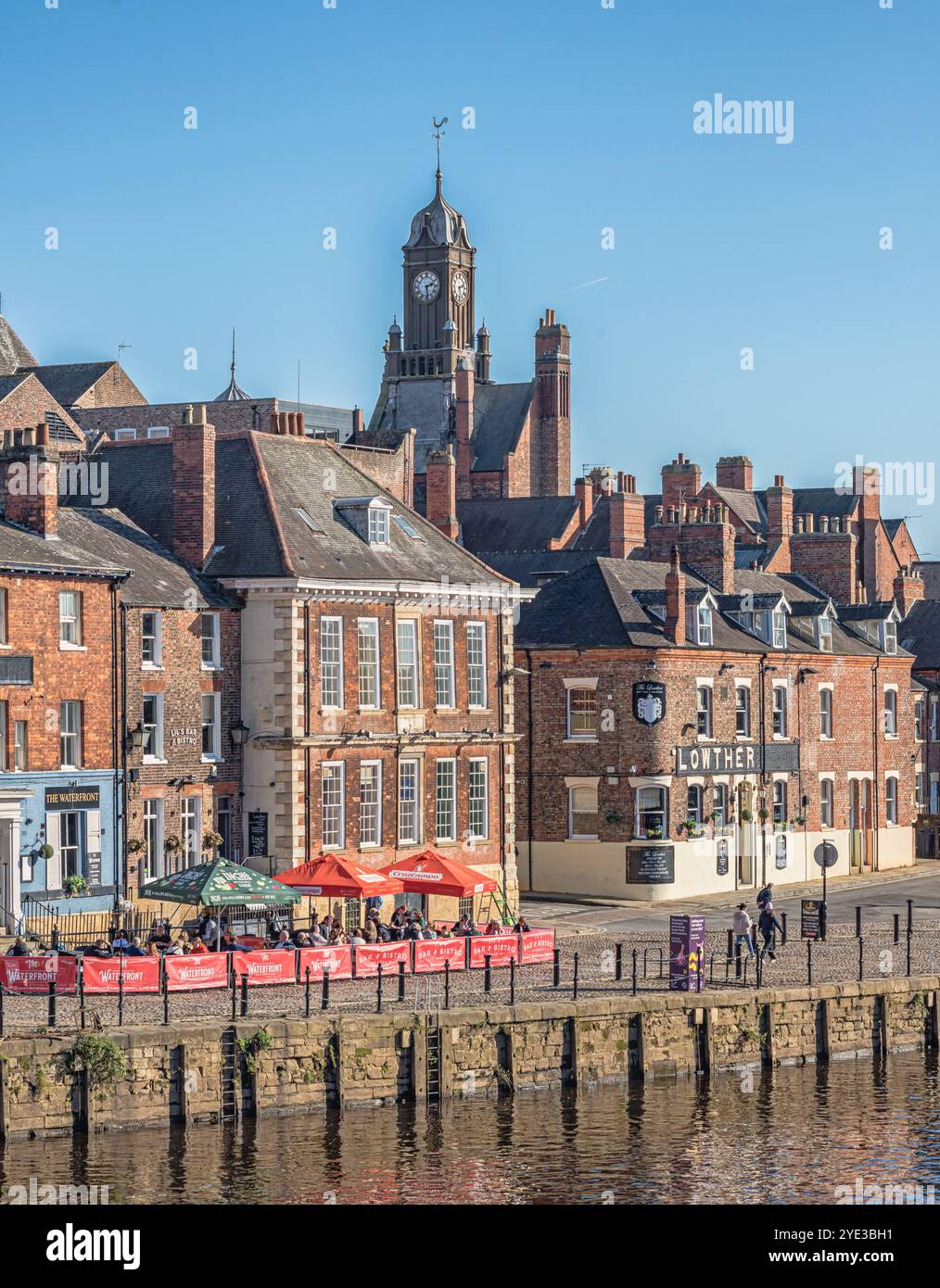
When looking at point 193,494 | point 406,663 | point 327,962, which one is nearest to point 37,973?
point 327,962

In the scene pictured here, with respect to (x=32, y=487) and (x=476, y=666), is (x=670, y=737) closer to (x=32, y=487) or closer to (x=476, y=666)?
(x=476, y=666)

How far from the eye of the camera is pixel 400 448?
92000mm

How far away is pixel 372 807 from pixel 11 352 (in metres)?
51.9

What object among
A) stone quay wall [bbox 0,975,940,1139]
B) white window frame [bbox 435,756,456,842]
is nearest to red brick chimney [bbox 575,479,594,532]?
white window frame [bbox 435,756,456,842]

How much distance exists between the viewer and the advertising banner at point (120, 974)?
4072 cm

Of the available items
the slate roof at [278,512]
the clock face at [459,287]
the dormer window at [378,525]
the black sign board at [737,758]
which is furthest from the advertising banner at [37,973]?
the clock face at [459,287]

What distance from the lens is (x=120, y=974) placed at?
4038cm

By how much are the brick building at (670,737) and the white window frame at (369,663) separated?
1077cm

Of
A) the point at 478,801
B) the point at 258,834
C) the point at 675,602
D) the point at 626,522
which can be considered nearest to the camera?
the point at 258,834

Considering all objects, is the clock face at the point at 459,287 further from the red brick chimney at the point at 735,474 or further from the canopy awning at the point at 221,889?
the canopy awning at the point at 221,889

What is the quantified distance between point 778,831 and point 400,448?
2787cm

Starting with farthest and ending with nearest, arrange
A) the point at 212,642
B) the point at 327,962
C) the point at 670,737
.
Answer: the point at 670,737
the point at 212,642
the point at 327,962

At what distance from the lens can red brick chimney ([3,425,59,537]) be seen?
5119 cm
